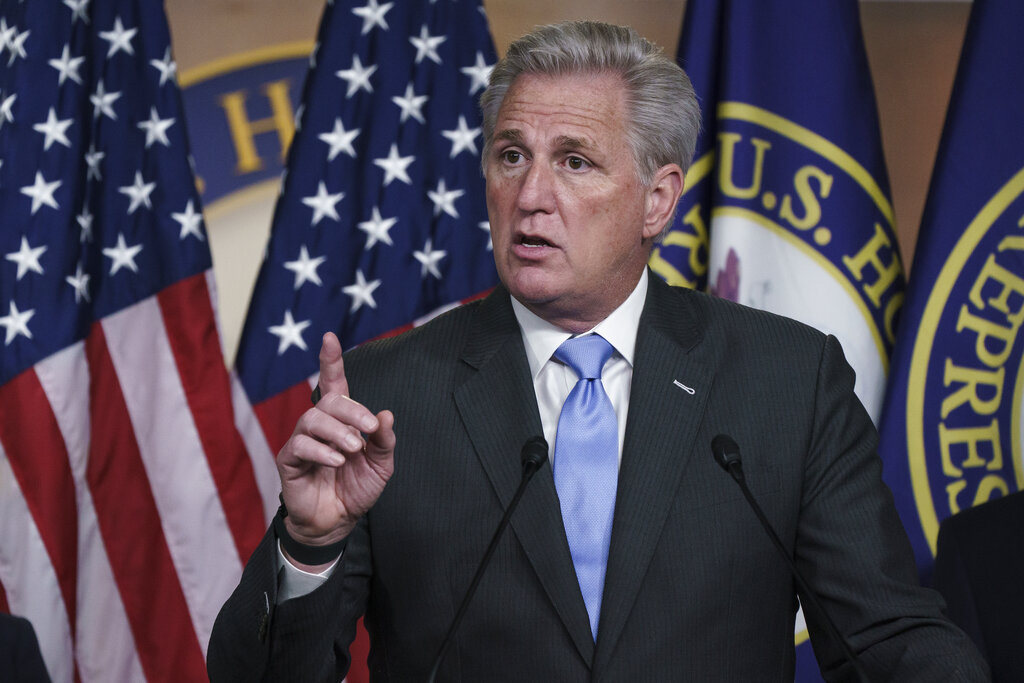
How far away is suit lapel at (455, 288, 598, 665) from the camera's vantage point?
151cm

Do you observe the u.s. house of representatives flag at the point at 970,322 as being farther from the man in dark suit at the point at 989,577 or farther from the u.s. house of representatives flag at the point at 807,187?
the man in dark suit at the point at 989,577

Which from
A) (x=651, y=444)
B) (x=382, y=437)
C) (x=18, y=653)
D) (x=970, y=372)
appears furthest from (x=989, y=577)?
(x=18, y=653)

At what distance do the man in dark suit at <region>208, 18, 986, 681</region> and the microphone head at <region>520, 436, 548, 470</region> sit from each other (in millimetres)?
169

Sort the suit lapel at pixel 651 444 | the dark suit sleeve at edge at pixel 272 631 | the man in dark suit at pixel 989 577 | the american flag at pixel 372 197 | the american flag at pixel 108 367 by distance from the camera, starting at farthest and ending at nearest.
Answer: the american flag at pixel 372 197
the american flag at pixel 108 367
the man in dark suit at pixel 989 577
the suit lapel at pixel 651 444
the dark suit sleeve at edge at pixel 272 631

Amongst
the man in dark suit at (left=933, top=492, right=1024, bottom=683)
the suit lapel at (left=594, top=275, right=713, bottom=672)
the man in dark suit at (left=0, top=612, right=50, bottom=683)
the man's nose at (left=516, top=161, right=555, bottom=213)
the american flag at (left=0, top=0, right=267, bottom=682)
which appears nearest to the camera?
the suit lapel at (left=594, top=275, right=713, bottom=672)

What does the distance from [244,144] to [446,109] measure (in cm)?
76

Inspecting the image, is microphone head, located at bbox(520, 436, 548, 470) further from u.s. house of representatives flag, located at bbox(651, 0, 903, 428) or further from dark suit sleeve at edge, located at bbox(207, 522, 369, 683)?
u.s. house of representatives flag, located at bbox(651, 0, 903, 428)

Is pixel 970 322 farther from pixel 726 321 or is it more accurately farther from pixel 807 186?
pixel 726 321

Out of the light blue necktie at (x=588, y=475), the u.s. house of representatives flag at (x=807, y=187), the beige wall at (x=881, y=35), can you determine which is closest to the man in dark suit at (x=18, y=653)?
the light blue necktie at (x=588, y=475)

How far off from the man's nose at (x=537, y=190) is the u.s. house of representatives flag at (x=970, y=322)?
166 centimetres

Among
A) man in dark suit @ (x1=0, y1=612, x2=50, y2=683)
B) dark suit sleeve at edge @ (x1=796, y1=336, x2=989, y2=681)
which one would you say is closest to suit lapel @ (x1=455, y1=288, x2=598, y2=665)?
dark suit sleeve at edge @ (x1=796, y1=336, x2=989, y2=681)

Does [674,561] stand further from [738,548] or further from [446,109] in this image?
[446,109]

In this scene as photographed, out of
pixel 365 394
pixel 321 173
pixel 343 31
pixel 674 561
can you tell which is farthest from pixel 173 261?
pixel 674 561

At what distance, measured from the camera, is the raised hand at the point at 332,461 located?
1296 mm
